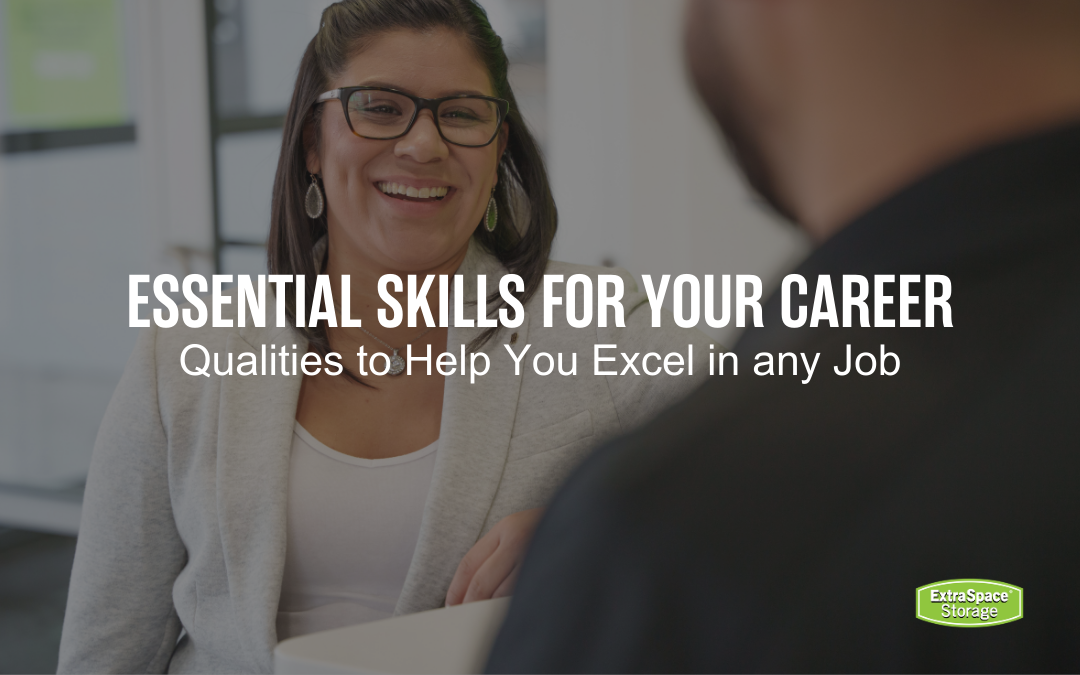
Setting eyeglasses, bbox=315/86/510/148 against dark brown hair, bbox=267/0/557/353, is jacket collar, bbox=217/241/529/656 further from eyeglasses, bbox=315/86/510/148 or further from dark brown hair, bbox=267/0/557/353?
eyeglasses, bbox=315/86/510/148

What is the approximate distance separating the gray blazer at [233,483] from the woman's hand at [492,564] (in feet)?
0.25

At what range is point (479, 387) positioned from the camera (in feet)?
3.98

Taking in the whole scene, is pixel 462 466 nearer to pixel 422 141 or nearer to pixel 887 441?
pixel 422 141

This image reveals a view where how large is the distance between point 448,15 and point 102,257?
6.00 ft

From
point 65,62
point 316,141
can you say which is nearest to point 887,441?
point 316,141

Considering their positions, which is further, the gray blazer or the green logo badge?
the gray blazer

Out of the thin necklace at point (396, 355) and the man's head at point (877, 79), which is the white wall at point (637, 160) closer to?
the thin necklace at point (396, 355)

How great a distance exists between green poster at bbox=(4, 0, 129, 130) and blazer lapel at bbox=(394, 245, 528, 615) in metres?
1.87

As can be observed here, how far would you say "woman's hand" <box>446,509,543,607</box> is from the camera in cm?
100

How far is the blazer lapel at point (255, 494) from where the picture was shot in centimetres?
109

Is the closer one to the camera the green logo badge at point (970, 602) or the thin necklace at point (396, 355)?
the green logo badge at point (970, 602)

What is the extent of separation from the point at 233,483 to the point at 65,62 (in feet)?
6.68

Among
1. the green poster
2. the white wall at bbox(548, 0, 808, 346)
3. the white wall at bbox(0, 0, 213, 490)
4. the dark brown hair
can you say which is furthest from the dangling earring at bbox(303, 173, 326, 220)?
the green poster

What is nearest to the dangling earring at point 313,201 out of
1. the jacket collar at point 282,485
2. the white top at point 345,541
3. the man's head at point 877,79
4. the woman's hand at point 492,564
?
the jacket collar at point 282,485
